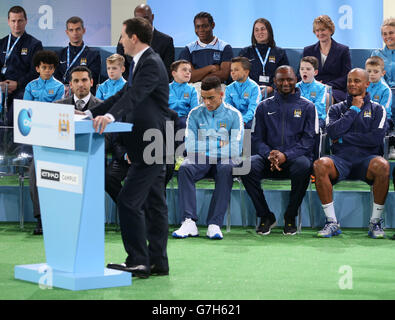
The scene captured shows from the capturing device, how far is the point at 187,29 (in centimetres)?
992

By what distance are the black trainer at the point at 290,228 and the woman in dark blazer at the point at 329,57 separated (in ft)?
6.69

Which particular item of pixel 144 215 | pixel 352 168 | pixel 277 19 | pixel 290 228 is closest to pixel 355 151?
pixel 352 168

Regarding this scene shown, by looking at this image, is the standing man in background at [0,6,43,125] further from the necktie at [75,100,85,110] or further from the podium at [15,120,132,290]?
the podium at [15,120,132,290]

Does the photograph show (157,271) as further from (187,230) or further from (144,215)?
(187,230)

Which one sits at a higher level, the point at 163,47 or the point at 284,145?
the point at 163,47

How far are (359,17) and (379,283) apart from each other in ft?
20.2

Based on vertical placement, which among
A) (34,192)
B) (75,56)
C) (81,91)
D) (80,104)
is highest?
(75,56)

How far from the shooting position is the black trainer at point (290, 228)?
21.0 ft

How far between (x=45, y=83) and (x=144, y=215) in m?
3.54

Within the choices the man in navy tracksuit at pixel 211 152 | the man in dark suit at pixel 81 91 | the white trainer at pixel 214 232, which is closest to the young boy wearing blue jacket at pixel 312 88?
the man in navy tracksuit at pixel 211 152

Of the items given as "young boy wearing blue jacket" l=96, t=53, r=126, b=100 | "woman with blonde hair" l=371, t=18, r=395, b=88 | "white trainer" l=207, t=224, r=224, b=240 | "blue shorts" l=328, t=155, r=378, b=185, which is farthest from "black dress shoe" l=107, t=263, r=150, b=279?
"woman with blonde hair" l=371, t=18, r=395, b=88

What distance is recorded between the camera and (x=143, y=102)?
4375 mm

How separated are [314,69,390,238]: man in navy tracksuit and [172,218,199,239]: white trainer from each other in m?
1.10

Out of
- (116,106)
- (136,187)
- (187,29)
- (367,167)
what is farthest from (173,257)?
(187,29)
